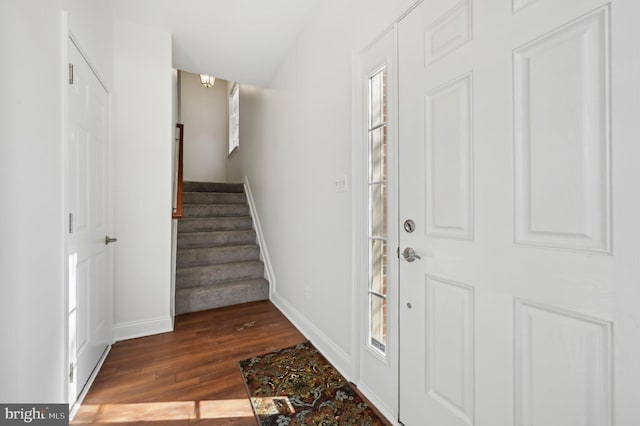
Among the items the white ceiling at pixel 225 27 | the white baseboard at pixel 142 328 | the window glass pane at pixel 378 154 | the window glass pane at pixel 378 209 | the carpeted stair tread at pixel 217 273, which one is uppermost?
the white ceiling at pixel 225 27

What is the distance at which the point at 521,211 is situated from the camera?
0.87 metres

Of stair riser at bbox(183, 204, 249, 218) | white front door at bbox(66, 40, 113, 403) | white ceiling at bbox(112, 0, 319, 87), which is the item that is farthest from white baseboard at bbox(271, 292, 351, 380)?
white ceiling at bbox(112, 0, 319, 87)

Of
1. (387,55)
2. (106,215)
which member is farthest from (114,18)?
(387,55)

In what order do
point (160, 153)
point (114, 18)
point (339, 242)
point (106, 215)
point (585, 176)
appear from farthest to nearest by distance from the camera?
point (160, 153) → point (114, 18) → point (106, 215) → point (339, 242) → point (585, 176)

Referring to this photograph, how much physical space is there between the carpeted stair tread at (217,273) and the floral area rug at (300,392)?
55.6 inches

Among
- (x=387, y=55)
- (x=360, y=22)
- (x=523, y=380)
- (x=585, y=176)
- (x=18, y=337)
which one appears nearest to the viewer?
(x=585, y=176)

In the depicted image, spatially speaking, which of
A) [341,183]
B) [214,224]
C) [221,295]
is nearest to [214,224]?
[214,224]

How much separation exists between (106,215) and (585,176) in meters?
2.68

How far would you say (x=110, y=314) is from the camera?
Result: 2150mm

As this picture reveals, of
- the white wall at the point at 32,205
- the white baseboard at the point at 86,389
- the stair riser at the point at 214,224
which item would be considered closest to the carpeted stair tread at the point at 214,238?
the stair riser at the point at 214,224

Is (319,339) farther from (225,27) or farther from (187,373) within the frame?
(225,27)

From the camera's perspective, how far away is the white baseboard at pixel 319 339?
5.89 feet

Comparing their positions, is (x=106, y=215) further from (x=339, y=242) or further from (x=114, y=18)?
(x=339, y=242)

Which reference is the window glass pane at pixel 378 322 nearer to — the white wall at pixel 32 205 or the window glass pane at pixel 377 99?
the window glass pane at pixel 377 99
